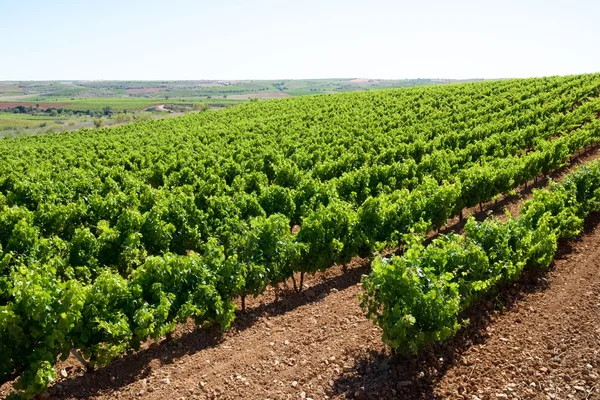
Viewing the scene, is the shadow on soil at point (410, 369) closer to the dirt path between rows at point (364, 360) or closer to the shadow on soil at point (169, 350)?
the dirt path between rows at point (364, 360)

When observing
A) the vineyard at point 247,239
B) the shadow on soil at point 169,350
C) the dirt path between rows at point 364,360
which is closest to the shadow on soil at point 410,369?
the dirt path between rows at point 364,360

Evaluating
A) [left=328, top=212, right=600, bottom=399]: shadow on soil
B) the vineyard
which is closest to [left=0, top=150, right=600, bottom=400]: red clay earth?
A: [left=328, top=212, right=600, bottom=399]: shadow on soil

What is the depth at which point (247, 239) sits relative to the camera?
35.2 ft

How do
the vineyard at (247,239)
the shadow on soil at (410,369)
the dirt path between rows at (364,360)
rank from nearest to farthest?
the shadow on soil at (410,369), the dirt path between rows at (364,360), the vineyard at (247,239)

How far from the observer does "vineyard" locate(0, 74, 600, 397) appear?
776 cm

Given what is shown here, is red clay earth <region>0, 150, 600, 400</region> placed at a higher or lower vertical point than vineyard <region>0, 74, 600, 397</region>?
lower

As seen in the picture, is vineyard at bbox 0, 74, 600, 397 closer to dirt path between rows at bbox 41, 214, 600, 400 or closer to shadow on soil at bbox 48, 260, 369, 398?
shadow on soil at bbox 48, 260, 369, 398

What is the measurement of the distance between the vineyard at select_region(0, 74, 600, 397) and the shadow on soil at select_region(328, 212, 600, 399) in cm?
54

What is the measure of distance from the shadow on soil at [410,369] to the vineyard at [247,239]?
540mm

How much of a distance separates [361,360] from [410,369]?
0.95 m

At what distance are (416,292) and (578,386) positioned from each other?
3143 millimetres

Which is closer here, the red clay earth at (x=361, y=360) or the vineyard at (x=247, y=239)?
the red clay earth at (x=361, y=360)

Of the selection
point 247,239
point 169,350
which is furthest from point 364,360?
point 169,350

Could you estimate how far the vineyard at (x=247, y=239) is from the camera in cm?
776
